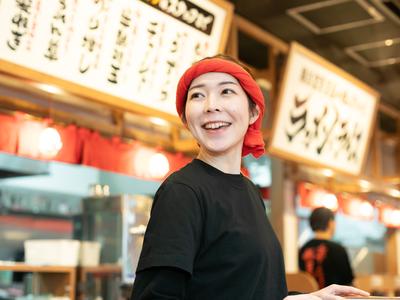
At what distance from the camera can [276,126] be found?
6148 mm

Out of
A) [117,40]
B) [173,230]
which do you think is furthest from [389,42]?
[173,230]

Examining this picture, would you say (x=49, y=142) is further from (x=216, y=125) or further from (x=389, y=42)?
(x=389, y=42)

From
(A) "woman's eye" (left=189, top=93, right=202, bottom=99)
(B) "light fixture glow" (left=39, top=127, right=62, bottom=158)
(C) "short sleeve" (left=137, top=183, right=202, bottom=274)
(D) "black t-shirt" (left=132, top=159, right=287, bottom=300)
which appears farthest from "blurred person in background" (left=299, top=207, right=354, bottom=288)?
(C) "short sleeve" (left=137, top=183, right=202, bottom=274)

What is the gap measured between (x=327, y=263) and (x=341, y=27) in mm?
2942

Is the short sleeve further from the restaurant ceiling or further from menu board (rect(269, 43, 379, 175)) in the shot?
the restaurant ceiling

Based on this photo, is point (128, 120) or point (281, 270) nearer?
point (281, 270)

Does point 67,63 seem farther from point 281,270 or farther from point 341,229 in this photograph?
point 341,229

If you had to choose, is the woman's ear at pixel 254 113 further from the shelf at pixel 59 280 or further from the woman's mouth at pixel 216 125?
the shelf at pixel 59 280

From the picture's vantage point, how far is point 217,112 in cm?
181

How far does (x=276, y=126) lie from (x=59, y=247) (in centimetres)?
243

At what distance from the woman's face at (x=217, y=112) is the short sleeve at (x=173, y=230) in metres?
0.21

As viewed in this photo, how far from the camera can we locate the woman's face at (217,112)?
181cm

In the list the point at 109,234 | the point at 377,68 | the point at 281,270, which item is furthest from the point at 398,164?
the point at 281,270

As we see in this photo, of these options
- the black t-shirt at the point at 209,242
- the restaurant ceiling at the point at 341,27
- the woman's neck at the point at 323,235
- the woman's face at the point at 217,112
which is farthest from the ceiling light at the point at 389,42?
the black t-shirt at the point at 209,242
